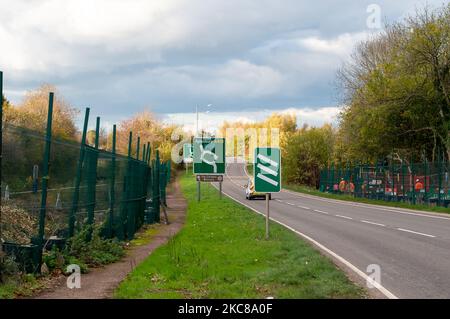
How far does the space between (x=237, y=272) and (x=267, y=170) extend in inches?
235

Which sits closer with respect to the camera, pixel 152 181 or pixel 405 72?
pixel 152 181

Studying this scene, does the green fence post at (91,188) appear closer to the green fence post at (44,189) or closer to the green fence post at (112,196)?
the green fence post at (112,196)

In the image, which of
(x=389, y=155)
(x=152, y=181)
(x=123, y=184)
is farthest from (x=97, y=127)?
(x=389, y=155)

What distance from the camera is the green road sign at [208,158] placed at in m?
37.9

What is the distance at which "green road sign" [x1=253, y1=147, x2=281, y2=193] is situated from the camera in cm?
1619

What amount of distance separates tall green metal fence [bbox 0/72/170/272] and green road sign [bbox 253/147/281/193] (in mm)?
3330

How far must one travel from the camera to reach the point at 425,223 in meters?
22.3

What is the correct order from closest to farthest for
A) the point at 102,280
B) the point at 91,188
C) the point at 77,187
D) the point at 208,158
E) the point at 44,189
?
the point at 44,189 < the point at 102,280 < the point at 77,187 < the point at 91,188 < the point at 208,158

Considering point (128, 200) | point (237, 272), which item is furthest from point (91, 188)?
point (237, 272)

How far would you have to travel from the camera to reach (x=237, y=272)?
1054 cm

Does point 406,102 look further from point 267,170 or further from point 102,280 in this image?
point 102,280

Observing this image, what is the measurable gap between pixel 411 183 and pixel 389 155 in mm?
12309

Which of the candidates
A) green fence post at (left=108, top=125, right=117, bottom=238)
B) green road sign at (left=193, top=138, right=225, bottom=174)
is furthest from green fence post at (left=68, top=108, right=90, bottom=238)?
green road sign at (left=193, top=138, right=225, bottom=174)
